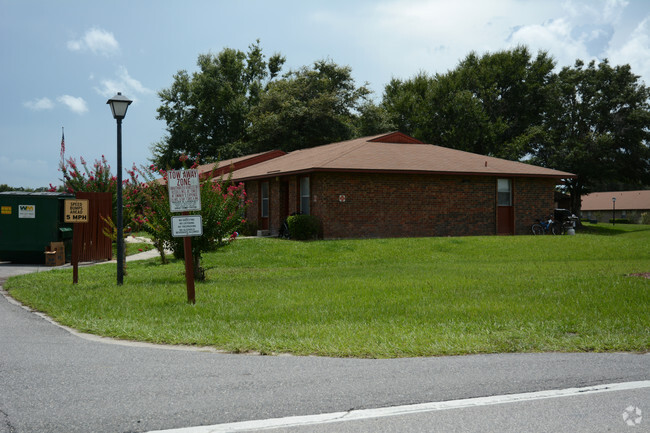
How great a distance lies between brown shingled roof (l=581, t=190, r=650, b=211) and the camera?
7562 centimetres

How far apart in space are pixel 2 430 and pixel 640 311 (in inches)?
350

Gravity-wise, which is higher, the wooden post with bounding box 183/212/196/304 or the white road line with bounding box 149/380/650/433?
the wooden post with bounding box 183/212/196/304

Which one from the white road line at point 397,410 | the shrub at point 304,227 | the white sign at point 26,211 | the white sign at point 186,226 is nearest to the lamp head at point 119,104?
the white sign at point 186,226

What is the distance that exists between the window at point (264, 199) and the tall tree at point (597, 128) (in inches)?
928

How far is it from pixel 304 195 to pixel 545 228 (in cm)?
1120

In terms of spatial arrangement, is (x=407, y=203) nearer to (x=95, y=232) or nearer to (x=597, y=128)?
(x=95, y=232)

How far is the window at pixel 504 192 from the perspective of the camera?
1074 inches

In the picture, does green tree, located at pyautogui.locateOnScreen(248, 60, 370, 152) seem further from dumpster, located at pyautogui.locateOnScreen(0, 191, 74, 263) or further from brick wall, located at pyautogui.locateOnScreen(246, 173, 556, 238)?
dumpster, located at pyautogui.locateOnScreen(0, 191, 74, 263)

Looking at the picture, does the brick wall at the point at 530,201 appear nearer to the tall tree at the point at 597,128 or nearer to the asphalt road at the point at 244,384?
the tall tree at the point at 597,128

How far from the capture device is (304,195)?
2567 cm

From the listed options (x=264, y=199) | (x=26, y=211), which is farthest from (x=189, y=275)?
(x=264, y=199)

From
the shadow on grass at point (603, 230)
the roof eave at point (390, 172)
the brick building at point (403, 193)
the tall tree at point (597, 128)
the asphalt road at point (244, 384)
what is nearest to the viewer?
the asphalt road at point (244, 384)

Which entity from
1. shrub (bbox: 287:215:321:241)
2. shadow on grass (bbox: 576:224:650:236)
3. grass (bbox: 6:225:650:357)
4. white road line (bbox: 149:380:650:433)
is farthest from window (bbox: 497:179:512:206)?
white road line (bbox: 149:380:650:433)

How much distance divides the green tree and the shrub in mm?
22294
